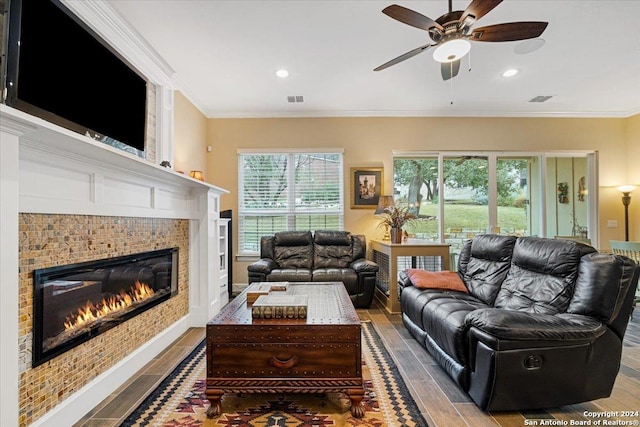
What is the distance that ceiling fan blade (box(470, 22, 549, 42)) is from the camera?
7.09 ft

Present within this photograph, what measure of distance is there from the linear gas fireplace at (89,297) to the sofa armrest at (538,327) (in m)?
2.36

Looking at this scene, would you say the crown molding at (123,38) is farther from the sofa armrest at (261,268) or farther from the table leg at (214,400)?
the table leg at (214,400)

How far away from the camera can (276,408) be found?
1.93 metres

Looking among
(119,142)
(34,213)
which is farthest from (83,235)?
(119,142)

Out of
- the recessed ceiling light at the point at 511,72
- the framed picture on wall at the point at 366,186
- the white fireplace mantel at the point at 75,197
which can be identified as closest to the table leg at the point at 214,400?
the white fireplace mantel at the point at 75,197

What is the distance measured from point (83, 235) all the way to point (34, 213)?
0.39 m

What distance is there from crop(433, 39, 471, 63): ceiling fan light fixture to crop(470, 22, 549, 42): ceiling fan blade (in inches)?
4.2

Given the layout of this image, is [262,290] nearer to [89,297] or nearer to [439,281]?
[89,297]

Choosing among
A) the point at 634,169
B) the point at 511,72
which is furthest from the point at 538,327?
the point at 634,169

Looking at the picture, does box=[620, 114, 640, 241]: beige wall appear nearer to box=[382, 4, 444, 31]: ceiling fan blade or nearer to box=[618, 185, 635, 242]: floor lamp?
box=[618, 185, 635, 242]: floor lamp

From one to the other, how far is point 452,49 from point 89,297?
3.00 meters

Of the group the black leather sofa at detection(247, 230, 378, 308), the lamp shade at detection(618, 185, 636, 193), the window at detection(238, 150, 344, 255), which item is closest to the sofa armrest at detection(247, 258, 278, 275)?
the black leather sofa at detection(247, 230, 378, 308)

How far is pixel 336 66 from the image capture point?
361 cm

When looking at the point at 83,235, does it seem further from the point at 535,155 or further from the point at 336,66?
the point at 535,155
